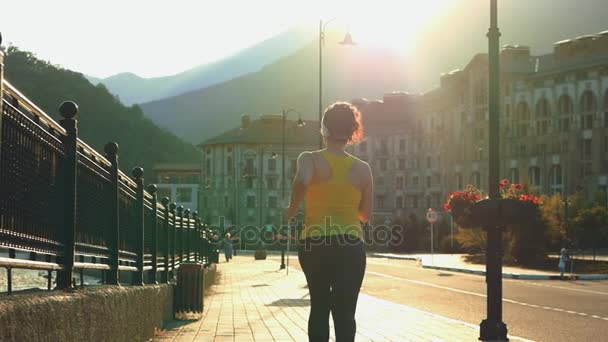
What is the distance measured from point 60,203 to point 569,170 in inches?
3878

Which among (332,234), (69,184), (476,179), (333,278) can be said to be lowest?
(333,278)

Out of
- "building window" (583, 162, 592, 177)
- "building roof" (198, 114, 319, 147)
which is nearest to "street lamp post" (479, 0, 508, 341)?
"building window" (583, 162, 592, 177)

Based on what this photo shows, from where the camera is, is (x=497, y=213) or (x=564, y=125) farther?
(x=564, y=125)

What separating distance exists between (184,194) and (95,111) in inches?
1270

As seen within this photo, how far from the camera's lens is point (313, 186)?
6398 millimetres

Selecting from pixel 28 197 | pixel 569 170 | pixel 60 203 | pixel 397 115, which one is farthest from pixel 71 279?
pixel 397 115

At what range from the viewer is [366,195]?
21.7ft

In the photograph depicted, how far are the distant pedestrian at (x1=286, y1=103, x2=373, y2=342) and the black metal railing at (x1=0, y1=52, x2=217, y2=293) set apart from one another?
1590 mm

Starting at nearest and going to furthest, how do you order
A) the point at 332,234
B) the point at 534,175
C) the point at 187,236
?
the point at 332,234
the point at 187,236
the point at 534,175

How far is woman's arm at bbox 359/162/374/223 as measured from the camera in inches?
257

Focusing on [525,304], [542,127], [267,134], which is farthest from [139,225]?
[267,134]

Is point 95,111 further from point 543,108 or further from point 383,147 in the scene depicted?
point 543,108

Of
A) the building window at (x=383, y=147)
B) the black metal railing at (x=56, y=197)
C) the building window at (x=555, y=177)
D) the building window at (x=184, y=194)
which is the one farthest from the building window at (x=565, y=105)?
the black metal railing at (x=56, y=197)

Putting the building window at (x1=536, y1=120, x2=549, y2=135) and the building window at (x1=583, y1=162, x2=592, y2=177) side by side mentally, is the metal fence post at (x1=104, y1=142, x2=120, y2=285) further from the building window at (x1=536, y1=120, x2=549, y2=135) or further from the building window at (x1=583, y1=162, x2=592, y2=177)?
the building window at (x1=536, y1=120, x2=549, y2=135)
